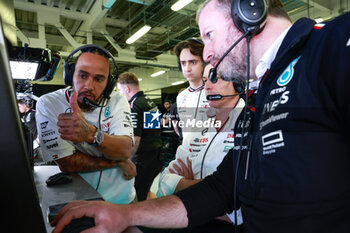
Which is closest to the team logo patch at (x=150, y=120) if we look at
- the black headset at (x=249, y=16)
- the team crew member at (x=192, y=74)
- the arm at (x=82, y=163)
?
the team crew member at (x=192, y=74)

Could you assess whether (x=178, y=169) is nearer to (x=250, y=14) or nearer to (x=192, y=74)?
(x=250, y=14)

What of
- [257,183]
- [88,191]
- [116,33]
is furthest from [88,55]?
[116,33]

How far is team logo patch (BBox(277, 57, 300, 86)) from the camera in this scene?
1.91 ft

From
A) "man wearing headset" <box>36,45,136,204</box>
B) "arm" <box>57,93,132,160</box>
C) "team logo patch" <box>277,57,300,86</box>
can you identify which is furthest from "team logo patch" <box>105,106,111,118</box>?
"team logo patch" <box>277,57,300,86</box>

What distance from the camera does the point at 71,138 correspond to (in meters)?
1.23

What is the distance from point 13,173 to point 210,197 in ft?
2.28

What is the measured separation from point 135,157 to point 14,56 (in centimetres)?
194

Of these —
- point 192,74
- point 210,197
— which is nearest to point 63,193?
point 210,197

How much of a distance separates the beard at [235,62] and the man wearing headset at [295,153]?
12 centimetres

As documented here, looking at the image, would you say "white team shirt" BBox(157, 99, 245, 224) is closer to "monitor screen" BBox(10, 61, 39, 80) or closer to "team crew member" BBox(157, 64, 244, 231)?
"team crew member" BBox(157, 64, 244, 231)

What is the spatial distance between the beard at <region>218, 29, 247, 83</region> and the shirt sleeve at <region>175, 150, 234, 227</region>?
0.36 m

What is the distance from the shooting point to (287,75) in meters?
0.59

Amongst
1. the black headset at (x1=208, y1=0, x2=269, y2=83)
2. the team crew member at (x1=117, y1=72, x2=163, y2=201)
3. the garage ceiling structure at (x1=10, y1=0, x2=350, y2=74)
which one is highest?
the garage ceiling structure at (x1=10, y1=0, x2=350, y2=74)

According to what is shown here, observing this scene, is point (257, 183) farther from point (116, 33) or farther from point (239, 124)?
point (116, 33)
